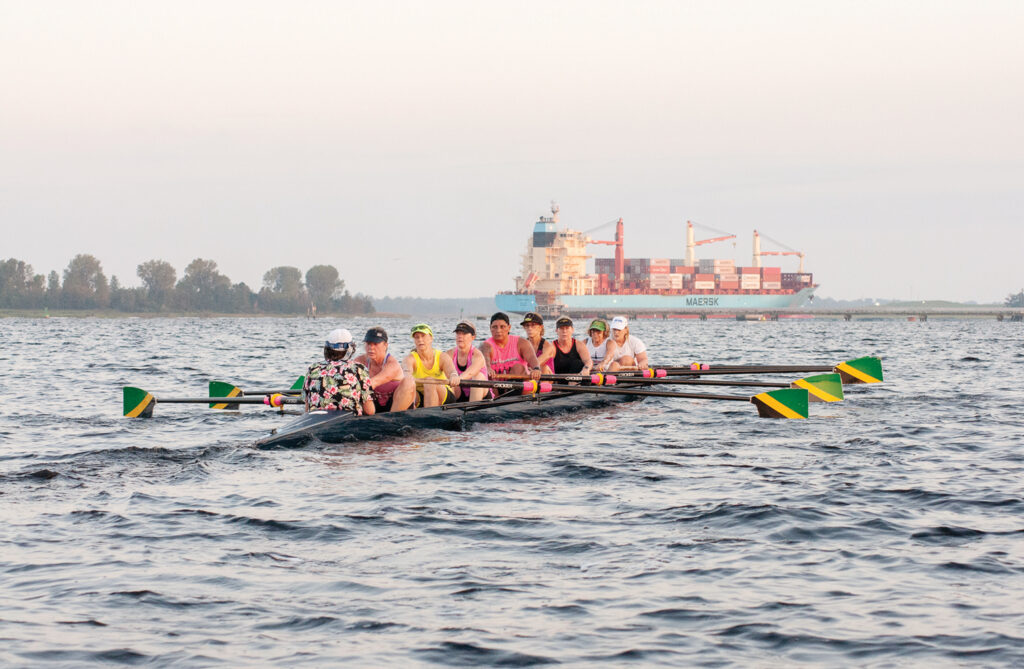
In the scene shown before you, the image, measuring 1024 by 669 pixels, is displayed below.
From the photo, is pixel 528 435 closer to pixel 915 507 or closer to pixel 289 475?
pixel 289 475

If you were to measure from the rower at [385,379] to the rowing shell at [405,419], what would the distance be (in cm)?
20

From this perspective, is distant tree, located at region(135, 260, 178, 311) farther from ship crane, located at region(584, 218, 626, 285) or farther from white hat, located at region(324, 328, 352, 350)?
white hat, located at region(324, 328, 352, 350)

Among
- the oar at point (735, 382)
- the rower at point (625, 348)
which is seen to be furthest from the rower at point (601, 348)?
the oar at point (735, 382)

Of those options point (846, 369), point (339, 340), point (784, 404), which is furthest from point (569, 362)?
point (339, 340)

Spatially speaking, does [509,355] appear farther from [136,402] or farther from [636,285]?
[636,285]

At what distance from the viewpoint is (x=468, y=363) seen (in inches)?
591

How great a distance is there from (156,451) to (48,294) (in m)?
188

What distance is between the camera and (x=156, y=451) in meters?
12.4

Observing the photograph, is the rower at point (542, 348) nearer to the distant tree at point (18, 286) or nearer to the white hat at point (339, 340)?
the white hat at point (339, 340)

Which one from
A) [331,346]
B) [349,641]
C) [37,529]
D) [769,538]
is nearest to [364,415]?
[331,346]

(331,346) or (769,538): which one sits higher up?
(331,346)

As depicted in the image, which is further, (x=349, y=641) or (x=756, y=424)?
(x=756, y=424)

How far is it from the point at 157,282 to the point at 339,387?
19636 cm

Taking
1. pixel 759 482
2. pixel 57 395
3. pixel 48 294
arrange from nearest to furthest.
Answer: pixel 759 482 → pixel 57 395 → pixel 48 294
